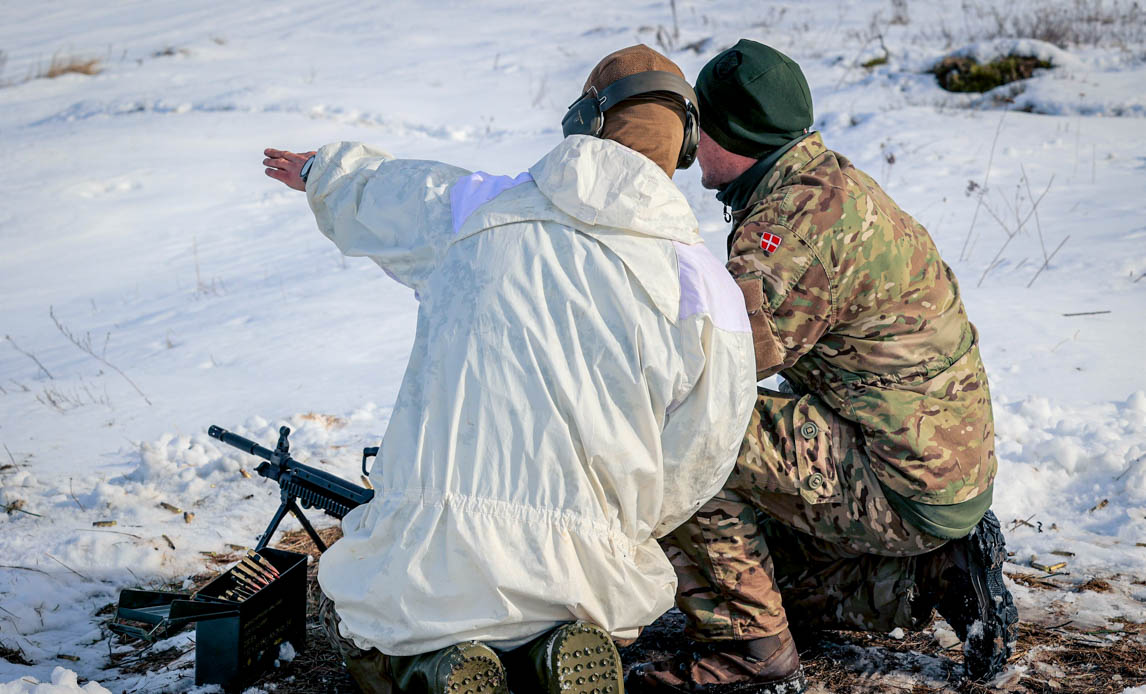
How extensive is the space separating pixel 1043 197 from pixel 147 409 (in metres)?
5.92

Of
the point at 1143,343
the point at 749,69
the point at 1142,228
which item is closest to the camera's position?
the point at 749,69

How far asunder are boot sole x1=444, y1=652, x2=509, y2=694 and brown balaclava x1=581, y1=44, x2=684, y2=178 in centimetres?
117

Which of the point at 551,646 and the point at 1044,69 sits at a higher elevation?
the point at 551,646

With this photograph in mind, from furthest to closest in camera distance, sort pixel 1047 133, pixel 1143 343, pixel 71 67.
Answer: pixel 71 67
pixel 1047 133
pixel 1143 343

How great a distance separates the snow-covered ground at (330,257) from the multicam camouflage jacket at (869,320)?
0.94 meters

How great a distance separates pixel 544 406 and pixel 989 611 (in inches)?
57.0

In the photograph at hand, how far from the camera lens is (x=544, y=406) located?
1934 millimetres

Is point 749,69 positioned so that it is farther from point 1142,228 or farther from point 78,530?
point 1142,228

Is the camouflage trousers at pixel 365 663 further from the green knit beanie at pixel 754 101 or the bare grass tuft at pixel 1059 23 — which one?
the bare grass tuft at pixel 1059 23

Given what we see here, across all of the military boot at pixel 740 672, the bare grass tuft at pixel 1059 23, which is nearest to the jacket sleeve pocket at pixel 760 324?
the military boot at pixel 740 672

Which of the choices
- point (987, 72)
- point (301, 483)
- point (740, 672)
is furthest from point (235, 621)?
point (987, 72)

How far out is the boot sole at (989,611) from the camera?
101 inches

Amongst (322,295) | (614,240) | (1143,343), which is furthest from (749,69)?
(322,295)

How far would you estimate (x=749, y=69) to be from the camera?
2.66m
